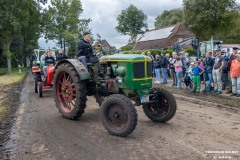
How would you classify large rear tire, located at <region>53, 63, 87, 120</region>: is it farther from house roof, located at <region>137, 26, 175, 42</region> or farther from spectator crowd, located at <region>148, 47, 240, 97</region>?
house roof, located at <region>137, 26, 175, 42</region>

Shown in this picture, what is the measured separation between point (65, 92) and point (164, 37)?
43732 millimetres

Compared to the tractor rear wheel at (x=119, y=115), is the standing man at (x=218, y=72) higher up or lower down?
higher up

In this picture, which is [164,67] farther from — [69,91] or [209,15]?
[209,15]

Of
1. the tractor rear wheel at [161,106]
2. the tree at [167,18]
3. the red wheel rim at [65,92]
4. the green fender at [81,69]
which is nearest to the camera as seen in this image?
the tractor rear wheel at [161,106]

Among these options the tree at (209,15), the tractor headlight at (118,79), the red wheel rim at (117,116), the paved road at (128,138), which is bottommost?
the paved road at (128,138)

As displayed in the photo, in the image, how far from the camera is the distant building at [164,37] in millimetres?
48719

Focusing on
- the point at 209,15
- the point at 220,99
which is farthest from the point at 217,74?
the point at 209,15

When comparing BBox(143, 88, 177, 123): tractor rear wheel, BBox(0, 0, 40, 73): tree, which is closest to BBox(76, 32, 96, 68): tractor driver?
BBox(143, 88, 177, 123): tractor rear wheel

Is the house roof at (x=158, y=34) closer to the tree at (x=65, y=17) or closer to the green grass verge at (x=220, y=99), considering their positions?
the tree at (x=65, y=17)

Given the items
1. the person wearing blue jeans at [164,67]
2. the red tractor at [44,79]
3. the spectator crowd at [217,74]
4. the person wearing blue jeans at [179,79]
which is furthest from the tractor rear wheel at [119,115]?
the person wearing blue jeans at [164,67]

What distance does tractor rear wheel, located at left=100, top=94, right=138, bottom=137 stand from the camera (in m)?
5.51

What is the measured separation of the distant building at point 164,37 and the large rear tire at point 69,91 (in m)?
39.6

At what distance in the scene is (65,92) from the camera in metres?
7.43

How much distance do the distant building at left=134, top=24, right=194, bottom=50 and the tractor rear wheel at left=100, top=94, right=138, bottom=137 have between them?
41.1m
